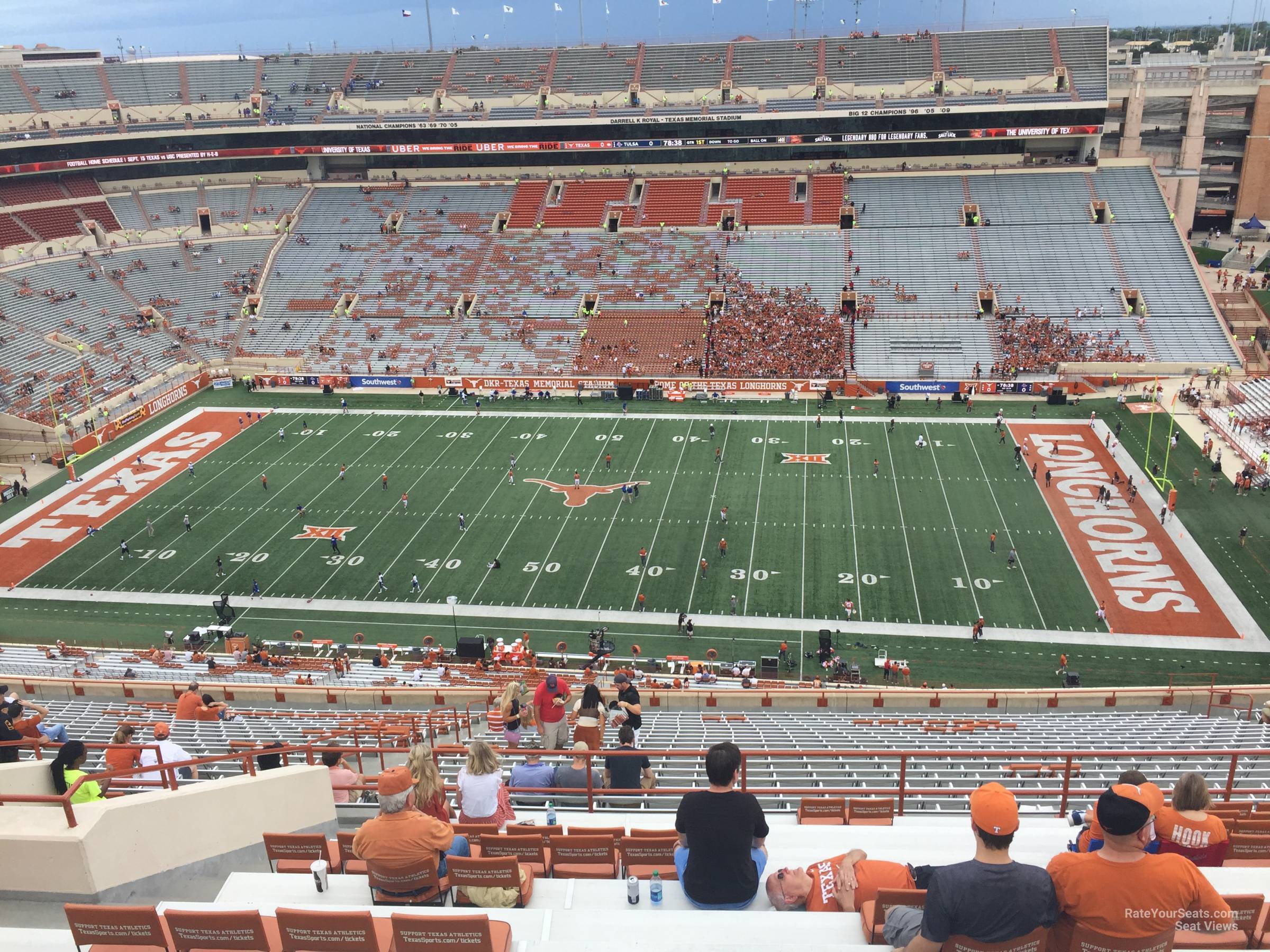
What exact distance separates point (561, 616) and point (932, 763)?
1644cm

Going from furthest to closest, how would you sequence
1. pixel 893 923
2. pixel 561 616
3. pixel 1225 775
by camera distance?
pixel 561 616, pixel 1225 775, pixel 893 923

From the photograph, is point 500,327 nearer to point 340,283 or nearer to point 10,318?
point 340,283

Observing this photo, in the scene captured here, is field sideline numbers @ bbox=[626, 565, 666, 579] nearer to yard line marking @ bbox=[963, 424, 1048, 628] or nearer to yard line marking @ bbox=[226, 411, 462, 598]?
yard line marking @ bbox=[963, 424, 1048, 628]

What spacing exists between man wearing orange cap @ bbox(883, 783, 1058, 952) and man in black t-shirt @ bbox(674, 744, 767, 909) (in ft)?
5.04

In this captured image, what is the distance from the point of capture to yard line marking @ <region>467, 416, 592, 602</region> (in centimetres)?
3134

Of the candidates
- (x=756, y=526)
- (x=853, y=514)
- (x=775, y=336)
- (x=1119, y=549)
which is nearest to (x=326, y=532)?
(x=756, y=526)

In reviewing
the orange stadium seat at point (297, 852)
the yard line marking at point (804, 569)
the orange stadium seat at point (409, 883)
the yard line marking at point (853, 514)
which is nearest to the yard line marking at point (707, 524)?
the yard line marking at point (804, 569)

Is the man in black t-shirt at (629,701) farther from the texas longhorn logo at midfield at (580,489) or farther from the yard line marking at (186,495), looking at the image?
the yard line marking at (186,495)

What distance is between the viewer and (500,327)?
177ft

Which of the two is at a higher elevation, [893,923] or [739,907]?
[893,923]

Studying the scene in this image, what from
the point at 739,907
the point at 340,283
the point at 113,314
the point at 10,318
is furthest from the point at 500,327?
the point at 739,907

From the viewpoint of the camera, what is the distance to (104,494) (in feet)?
129

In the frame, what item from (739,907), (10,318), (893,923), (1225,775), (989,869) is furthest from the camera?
(10,318)

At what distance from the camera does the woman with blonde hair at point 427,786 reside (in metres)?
7.48
